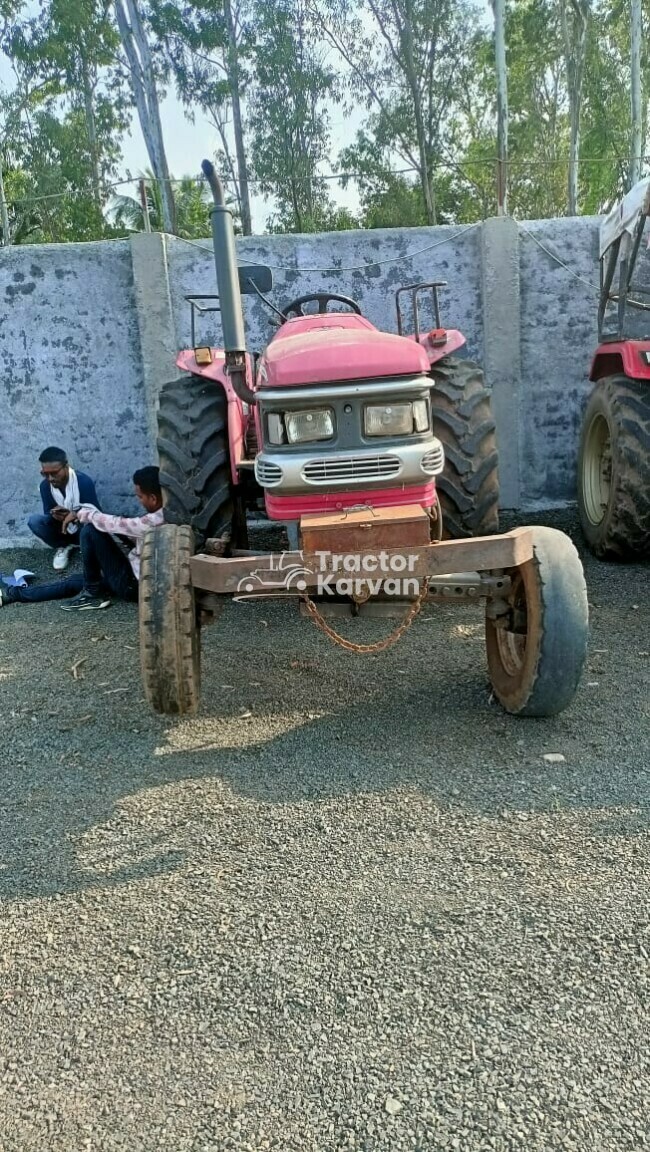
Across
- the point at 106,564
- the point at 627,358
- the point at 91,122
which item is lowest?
the point at 106,564

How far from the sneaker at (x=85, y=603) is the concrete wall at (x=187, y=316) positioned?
55.8 inches

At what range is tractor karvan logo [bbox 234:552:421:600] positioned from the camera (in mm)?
3125

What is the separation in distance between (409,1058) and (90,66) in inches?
1292

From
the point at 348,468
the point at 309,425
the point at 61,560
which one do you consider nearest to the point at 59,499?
the point at 61,560

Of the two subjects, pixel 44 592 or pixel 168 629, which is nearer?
pixel 168 629

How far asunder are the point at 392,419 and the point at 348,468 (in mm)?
261

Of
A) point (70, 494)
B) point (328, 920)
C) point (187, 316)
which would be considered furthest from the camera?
point (187, 316)

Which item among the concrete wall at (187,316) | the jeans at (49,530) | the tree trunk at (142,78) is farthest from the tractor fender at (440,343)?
the tree trunk at (142,78)

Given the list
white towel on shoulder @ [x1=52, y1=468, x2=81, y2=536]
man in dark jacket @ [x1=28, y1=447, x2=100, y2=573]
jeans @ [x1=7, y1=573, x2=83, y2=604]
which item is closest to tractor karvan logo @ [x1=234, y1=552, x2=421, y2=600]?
jeans @ [x1=7, y1=573, x2=83, y2=604]

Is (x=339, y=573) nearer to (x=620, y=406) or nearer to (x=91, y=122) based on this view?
(x=620, y=406)

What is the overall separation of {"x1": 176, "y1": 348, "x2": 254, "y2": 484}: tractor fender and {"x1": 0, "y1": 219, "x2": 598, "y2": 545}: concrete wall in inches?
77.3

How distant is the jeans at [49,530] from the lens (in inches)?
258

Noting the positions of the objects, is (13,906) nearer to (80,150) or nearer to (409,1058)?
(409,1058)

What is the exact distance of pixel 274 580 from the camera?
318 centimetres
